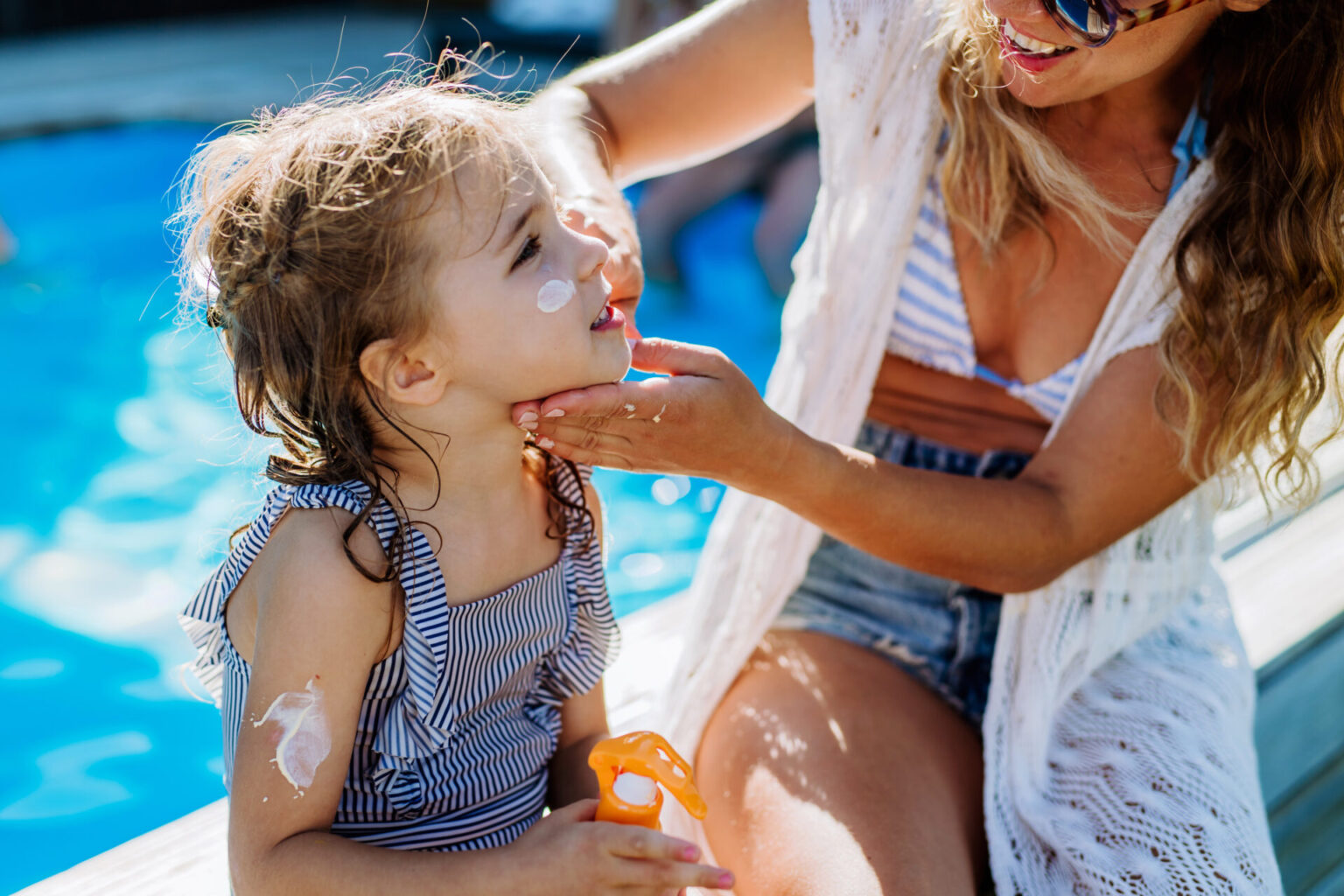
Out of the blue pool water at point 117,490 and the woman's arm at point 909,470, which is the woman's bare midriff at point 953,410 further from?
the blue pool water at point 117,490

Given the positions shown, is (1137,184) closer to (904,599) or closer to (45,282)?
(904,599)

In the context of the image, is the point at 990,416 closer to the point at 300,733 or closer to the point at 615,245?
the point at 615,245

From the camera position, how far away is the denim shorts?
178cm

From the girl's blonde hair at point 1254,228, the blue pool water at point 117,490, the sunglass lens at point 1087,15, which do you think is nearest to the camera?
the sunglass lens at point 1087,15

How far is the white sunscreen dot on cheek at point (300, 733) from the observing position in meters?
1.15

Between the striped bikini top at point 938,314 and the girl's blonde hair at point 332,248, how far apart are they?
2.55ft

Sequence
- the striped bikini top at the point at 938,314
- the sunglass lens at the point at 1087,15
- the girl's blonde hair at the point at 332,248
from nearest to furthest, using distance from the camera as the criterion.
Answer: the girl's blonde hair at the point at 332,248 → the sunglass lens at the point at 1087,15 → the striped bikini top at the point at 938,314

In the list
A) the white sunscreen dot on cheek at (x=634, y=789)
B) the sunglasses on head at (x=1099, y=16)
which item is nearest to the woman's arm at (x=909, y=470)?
the white sunscreen dot on cheek at (x=634, y=789)

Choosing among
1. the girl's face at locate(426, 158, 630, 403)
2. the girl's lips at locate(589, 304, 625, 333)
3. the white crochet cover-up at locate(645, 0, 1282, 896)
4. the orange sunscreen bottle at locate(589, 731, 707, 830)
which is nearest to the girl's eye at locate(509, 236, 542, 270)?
the girl's face at locate(426, 158, 630, 403)

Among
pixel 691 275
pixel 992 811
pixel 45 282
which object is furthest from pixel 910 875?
pixel 45 282

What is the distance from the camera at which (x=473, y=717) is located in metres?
1.36

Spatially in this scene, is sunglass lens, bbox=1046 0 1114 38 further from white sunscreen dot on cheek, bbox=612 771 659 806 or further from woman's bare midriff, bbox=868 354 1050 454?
white sunscreen dot on cheek, bbox=612 771 659 806

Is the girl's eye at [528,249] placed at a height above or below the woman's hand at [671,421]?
above

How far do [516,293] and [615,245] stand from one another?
0.96ft
